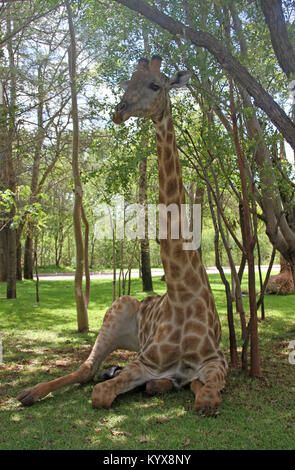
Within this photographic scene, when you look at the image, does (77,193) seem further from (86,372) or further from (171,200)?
(86,372)

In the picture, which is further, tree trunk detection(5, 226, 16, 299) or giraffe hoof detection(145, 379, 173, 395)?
tree trunk detection(5, 226, 16, 299)

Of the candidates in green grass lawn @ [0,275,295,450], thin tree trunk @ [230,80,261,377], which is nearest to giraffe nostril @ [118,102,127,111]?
thin tree trunk @ [230,80,261,377]

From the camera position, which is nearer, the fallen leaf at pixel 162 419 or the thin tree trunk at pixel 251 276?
the fallen leaf at pixel 162 419

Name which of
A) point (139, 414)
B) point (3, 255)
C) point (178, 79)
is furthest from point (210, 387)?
point (3, 255)

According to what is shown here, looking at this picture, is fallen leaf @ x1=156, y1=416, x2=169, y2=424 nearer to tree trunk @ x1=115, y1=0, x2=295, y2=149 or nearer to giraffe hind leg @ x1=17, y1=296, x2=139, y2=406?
giraffe hind leg @ x1=17, y1=296, x2=139, y2=406

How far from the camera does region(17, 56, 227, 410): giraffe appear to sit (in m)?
4.76

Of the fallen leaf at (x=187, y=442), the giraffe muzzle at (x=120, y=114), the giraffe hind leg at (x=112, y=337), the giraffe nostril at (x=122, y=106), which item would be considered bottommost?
the fallen leaf at (x=187, y=442)

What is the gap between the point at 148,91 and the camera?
4816 millimetres

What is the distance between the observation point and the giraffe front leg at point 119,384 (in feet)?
15.0

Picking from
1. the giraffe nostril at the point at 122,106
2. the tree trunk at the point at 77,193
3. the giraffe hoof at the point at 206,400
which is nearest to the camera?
the giraffe hoof at the point at 206,400

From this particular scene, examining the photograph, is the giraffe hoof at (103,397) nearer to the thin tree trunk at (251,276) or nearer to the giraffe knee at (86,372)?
the giraffe knee at (86,372)

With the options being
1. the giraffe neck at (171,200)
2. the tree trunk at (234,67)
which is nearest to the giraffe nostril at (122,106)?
the giraffe neck at (171,200)

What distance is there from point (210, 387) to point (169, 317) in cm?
96
